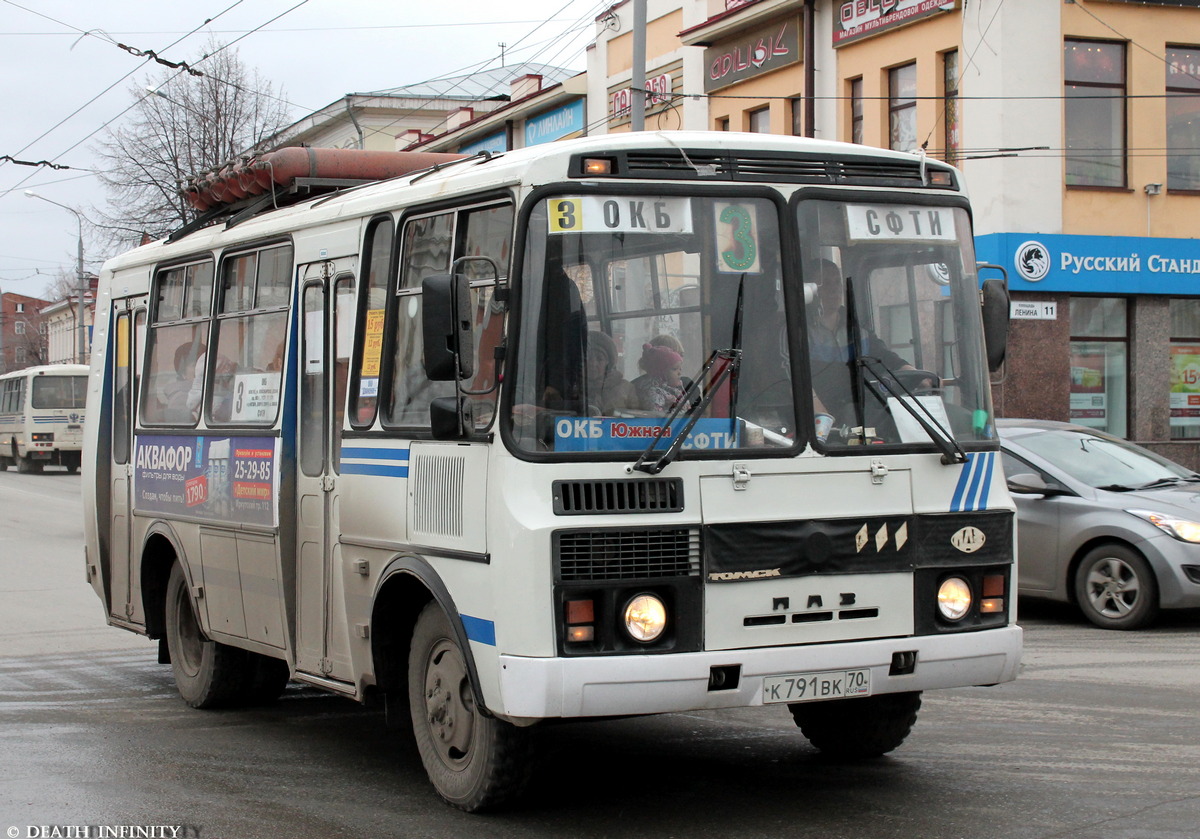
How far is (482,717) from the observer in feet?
20.0

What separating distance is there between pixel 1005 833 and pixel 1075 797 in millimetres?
698

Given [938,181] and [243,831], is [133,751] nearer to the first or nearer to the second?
[243,831]

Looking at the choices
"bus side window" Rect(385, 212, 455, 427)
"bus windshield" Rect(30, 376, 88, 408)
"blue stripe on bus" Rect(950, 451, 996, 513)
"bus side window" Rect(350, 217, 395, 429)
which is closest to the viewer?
"blue stripe on bus" Rect(950, 451, 996, 513)

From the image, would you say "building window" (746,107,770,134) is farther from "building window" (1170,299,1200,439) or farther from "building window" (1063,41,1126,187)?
"building window" (1170,299,1200,439)

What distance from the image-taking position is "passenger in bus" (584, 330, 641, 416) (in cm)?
582

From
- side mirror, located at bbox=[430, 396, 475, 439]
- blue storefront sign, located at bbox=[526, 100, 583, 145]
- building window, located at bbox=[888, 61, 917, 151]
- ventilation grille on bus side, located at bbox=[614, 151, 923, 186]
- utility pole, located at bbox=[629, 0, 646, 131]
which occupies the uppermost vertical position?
blue storefront sign, located at bbox=[526, 100, 583, 145]

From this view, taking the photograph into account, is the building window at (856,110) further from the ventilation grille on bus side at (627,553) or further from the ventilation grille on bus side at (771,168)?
the ventilation grille on bus side at (627,553)

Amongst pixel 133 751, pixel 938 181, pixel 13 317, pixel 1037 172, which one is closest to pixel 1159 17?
pixel 1037 172

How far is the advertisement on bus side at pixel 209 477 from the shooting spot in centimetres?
806

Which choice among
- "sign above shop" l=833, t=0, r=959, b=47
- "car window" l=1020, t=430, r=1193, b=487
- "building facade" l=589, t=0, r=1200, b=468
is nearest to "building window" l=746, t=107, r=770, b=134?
"sign above shop" l=833, t=0, r=959, b=47

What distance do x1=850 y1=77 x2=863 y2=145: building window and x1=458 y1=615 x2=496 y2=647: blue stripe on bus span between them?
22.7 m

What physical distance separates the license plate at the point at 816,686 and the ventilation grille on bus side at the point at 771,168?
6.46 feet

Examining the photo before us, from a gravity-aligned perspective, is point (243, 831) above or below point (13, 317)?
below

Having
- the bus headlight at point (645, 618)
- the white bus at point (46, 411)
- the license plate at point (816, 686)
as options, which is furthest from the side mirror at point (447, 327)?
the white bus at point (46, 411)
